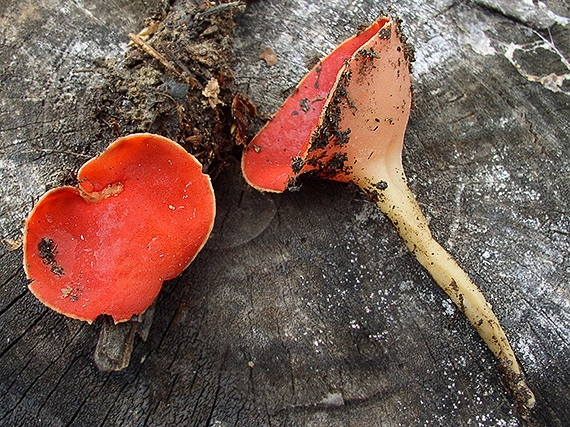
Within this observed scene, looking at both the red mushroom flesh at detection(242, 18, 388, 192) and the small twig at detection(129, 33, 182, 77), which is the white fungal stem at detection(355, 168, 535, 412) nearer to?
the red mushroom flesh at detection(242, 18, 388, 192)

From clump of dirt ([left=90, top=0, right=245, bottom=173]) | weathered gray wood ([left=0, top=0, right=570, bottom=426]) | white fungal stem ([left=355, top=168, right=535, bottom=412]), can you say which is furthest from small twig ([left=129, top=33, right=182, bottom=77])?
white fungal stem ([left=355, top=168, right=535, bottom=412])

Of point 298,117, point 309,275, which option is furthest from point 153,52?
point 309,275

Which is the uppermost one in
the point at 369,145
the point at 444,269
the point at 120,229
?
the point at 369,145

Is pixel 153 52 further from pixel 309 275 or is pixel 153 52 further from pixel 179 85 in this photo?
pixel 309 275

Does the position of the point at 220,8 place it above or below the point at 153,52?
above

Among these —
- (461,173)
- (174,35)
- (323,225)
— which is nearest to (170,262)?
(323,225)

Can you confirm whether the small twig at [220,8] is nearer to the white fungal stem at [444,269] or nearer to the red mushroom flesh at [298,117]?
the red mushroom flesh at [298,117]

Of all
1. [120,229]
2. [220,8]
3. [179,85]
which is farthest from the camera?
[220,8]
